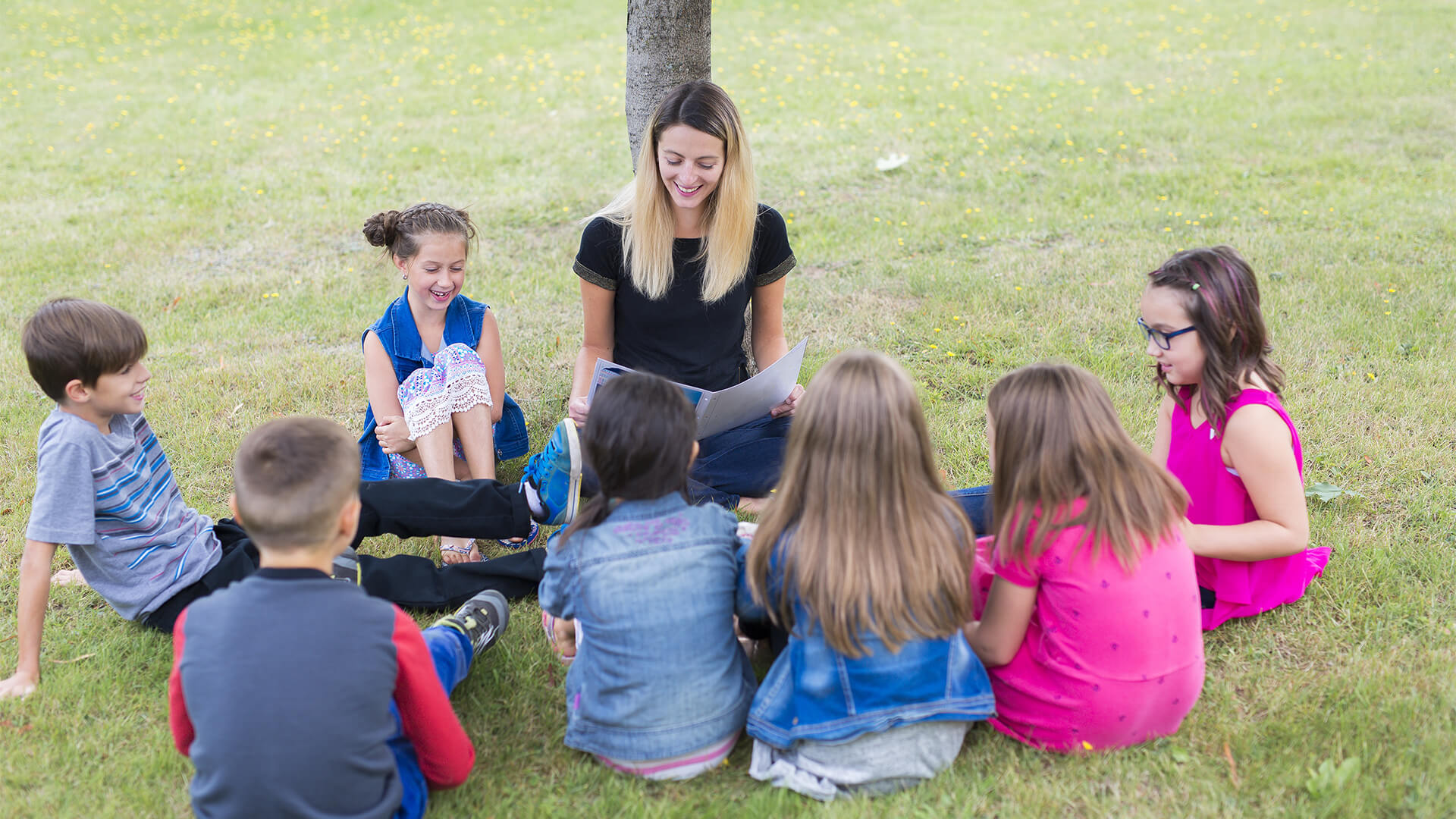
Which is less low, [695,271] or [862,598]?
[695,271]

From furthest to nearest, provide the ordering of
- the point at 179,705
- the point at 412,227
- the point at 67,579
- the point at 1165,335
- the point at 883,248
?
the point at 883,248 < the point at 412,227 < the point at 67,579 < the point at 1165,335 < the point at 179,705

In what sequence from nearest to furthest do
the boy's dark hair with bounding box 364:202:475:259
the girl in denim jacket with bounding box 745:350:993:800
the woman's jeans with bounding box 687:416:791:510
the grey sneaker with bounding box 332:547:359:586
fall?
the girl in denim jacket with bounding box 745:350:993:800 < the grey sneaker with bounding box 332:547:359:586 < the boy's dark hair with bounding box 364:202:475:259 < the woman's jeans with bounding box 687:416:791:510

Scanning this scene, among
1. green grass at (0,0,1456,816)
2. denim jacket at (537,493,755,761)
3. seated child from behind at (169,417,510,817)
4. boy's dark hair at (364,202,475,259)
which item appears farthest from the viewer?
boy's dark hair at (364,202,475,259)

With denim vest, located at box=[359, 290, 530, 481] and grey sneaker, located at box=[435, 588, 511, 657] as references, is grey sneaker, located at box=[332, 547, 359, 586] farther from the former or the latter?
denim vest, located at box=[359, 290, 530, 481]

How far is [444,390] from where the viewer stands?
3621mm

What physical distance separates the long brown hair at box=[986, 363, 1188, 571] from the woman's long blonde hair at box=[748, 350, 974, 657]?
0.68 feet

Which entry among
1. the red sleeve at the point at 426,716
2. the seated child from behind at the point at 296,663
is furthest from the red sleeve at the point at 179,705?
the red sleeve at the point at 426,716

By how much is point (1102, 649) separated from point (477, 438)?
2.22m

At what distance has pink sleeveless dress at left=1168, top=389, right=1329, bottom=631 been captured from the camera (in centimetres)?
291

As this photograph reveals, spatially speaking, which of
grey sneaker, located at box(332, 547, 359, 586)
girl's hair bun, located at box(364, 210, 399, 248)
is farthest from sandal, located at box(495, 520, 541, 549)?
girl's hair bun, located at box(364, 210, 399, 248)

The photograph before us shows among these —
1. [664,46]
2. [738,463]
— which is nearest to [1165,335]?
[738,463]

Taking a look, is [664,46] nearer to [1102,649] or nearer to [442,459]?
[442,459]

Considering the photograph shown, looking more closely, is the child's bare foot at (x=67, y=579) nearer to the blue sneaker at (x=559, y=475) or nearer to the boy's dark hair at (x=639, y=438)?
the blue sneaker at (x=559, y=475)

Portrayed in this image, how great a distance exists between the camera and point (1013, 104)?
9648 mm
